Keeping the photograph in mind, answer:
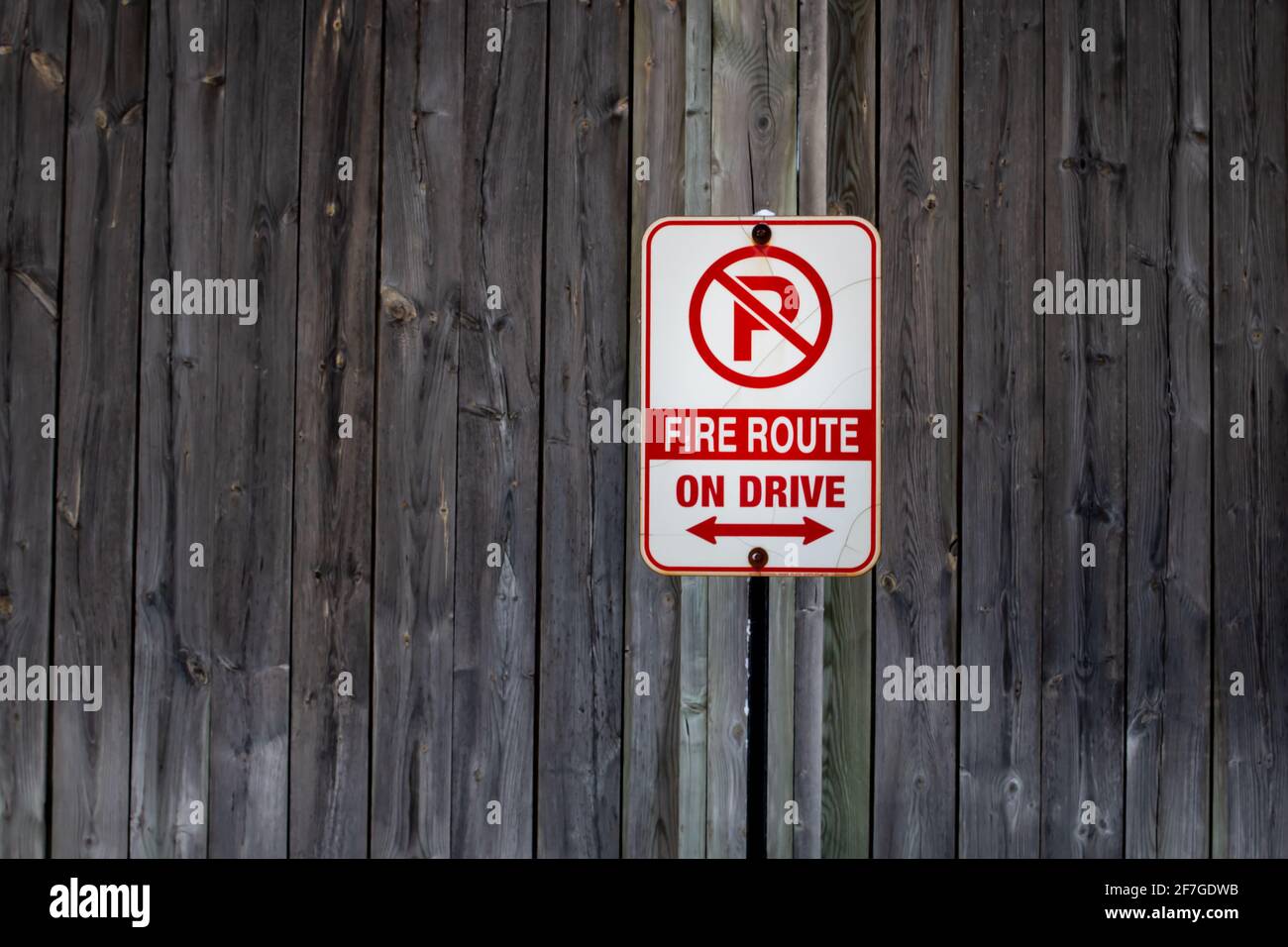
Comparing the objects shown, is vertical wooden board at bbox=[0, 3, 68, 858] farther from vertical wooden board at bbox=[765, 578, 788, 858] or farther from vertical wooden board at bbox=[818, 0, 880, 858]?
vertical wooden board at bbox=[818, 0, 880, 858]

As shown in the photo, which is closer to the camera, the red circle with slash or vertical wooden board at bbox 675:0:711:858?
the red circle with slash

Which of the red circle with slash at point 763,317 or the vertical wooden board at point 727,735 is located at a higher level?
the red circle with slash at point 763,317

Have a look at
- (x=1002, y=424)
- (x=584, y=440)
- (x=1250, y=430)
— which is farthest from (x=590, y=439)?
(x=1250, y=430)

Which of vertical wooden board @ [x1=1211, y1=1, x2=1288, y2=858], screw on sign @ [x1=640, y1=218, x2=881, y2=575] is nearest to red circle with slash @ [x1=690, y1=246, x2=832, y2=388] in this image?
screw on sign @ [x1=640, y1=218, x2=881, y2=575]

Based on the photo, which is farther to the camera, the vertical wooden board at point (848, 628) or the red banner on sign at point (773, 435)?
the vertical wooden board at point (848, 628)

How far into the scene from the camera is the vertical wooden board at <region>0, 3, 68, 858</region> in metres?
2.92

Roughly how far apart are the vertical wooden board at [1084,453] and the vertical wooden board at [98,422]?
9.11 feet

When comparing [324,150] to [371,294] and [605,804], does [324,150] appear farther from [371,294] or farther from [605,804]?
[605,804]

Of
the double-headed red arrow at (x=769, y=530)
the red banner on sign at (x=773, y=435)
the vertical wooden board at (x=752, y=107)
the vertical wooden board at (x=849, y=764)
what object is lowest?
the vertical wooden board at (x=849, y=764)

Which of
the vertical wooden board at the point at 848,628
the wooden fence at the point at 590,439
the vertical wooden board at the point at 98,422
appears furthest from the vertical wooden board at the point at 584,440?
the vertical wooden board at the point at 98,422

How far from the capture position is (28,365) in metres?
2.95

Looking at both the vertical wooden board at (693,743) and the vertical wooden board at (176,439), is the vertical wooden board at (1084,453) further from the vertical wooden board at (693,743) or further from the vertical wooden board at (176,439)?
the vertical wooden board at (176,439)

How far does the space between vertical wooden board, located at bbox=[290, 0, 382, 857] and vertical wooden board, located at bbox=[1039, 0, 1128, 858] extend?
2.04 metres

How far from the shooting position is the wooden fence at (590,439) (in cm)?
285
